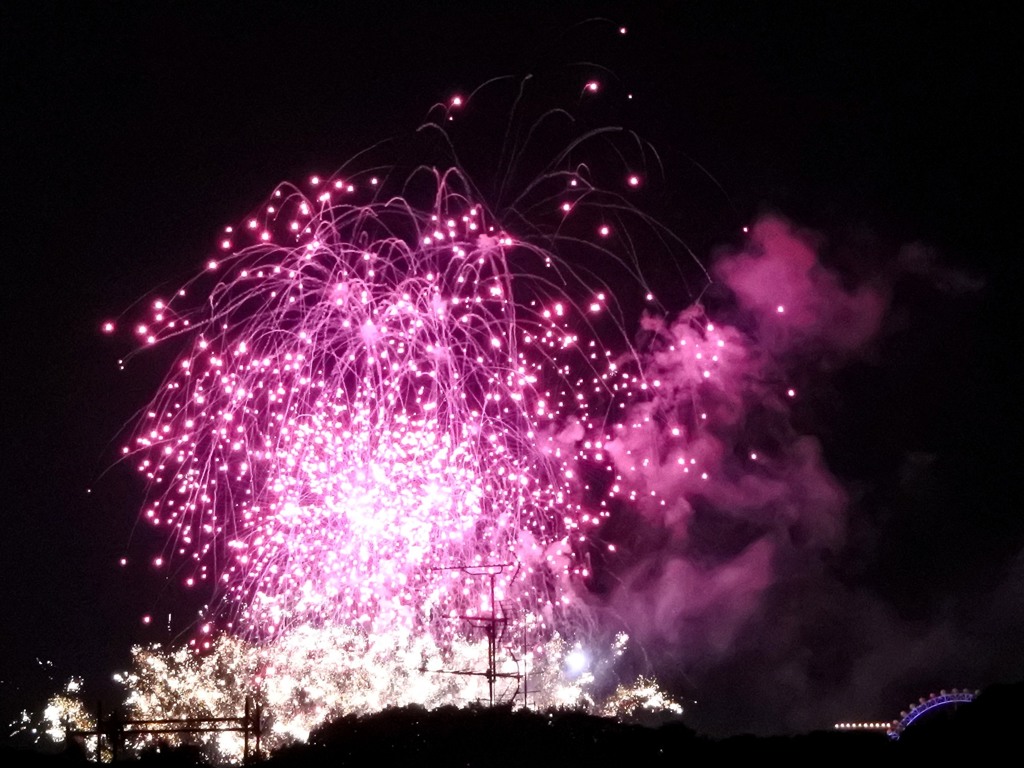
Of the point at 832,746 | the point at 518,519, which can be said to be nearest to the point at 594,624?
the point at 518,519

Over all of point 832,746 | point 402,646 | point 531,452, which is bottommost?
point 832,746

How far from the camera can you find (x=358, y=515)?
17891 millimetres

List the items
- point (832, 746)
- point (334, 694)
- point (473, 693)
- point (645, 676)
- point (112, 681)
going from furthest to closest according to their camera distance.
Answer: point (112, 681)
point (645, 676)
point (473, 693)
point (334, 694)
point (832, 746)

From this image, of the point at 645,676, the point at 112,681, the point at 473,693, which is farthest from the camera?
the point at 112,681

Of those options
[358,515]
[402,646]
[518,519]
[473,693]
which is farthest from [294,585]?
[473,693]

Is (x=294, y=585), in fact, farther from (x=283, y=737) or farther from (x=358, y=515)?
(x=283, y=737)

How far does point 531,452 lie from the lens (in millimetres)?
18406

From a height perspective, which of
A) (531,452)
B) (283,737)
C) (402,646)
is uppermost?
(531,452)

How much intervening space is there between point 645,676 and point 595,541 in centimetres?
361

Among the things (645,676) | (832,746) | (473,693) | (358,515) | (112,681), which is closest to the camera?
(832,746)

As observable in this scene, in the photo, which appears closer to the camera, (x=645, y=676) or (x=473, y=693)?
(x=473, y=693)

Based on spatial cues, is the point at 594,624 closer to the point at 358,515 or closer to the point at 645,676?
the point at 645,676

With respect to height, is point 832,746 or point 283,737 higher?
point 283,737

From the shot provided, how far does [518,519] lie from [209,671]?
10576mm
